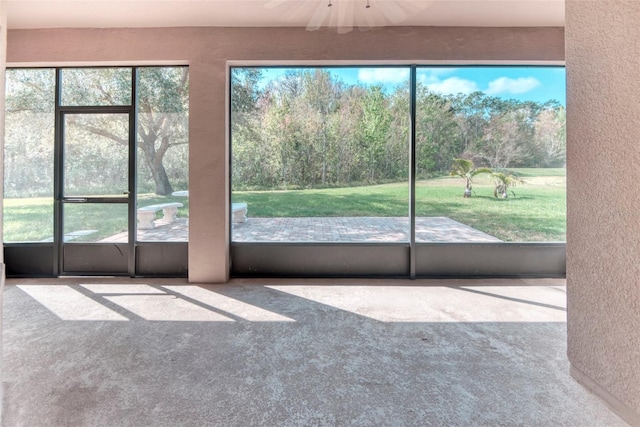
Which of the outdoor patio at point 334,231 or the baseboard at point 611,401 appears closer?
the baseboard at point 611,401

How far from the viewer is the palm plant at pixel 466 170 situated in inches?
170

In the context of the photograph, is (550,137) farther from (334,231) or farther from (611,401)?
(611,401)

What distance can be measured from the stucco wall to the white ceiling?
10 cm

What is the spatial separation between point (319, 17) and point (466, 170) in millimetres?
2628

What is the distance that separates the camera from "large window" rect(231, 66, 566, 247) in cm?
424

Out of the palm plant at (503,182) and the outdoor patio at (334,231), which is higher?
the palm plant at (503,182)

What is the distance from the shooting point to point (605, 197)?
770 mm

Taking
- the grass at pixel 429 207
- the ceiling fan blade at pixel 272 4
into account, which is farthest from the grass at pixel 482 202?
the ceiling fan blade at pixel 272 4

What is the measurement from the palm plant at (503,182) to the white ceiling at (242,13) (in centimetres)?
182

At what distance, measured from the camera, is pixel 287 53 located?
13.2 ft

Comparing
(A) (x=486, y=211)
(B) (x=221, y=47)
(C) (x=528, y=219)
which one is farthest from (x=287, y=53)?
(C) (x=528, y=219)

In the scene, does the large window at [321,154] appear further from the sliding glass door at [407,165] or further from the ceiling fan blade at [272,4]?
the ceiling fan blade at [272,4]

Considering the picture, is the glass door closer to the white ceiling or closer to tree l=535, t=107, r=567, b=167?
the white ceiling

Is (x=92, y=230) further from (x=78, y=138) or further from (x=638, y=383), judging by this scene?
(x=638, y=383)
